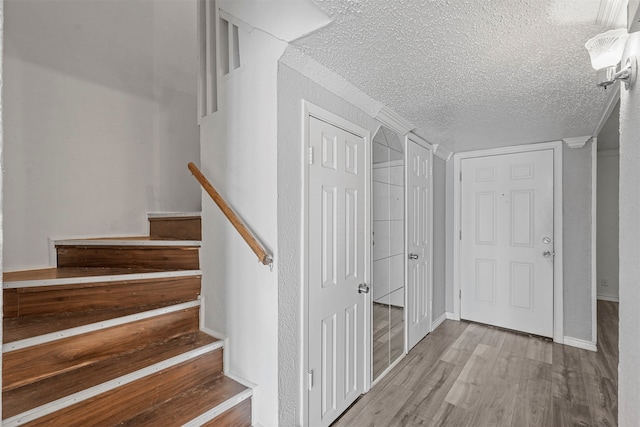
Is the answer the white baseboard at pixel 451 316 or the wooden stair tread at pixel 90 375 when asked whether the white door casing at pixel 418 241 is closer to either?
the white baseboard at pixel 451 316

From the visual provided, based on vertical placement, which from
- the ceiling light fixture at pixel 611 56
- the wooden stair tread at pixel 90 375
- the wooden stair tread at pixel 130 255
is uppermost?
the ceiling light fixture at pixel 611 56

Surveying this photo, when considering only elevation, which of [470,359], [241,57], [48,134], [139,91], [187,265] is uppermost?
[139,91]

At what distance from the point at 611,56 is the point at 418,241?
213cm

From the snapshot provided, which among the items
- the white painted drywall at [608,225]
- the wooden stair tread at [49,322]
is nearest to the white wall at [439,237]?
the white painted drywall at [608,225]

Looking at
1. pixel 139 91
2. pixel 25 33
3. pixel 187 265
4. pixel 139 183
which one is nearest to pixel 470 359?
pixel 187 265

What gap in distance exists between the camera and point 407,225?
301 cm

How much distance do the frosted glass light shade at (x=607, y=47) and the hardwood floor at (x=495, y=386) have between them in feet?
7.08

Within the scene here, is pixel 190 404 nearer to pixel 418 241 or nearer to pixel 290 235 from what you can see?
pixel 290 235

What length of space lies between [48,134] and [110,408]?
1.91 metres

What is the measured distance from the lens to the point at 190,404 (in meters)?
1.56

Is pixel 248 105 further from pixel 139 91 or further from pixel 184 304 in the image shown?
pixel 139 91

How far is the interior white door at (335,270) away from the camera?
6.06 ft

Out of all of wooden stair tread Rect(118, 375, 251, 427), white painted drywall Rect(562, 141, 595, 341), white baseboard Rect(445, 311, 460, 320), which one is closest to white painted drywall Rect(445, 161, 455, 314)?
white baseboard Rect(445, 311, 460, 320)

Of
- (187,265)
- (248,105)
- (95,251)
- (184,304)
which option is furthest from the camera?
(95,251)
